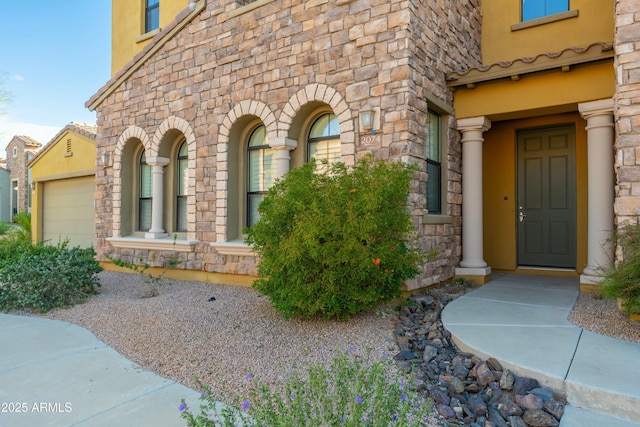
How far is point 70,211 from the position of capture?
1194cm

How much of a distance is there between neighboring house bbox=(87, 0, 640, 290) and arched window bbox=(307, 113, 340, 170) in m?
0.03

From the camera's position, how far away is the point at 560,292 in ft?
19.4

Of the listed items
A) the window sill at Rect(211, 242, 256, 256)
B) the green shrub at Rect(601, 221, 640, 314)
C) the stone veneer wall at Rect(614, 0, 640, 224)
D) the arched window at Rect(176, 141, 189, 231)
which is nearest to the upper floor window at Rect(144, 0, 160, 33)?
the arched window at Rect(176, 141, 189, 231)

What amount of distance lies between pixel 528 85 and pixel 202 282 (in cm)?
625

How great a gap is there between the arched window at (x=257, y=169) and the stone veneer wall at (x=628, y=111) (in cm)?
491

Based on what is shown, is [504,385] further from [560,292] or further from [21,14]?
[21,14]

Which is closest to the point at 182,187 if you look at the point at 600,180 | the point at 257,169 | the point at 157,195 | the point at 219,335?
the point at 157,195

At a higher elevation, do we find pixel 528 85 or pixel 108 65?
pixel 108 65

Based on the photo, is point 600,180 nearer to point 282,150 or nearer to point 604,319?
point 604,319

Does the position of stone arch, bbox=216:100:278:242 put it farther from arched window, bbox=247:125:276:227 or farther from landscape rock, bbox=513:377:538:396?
landscape rock, bbox=513:377:538:396

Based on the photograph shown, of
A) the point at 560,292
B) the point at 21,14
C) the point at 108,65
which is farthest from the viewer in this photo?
the point at 21,14

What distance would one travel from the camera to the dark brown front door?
7227 mm

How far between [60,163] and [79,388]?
34.8 feet

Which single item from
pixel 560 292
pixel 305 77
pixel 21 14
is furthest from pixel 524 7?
pixel 21 14
